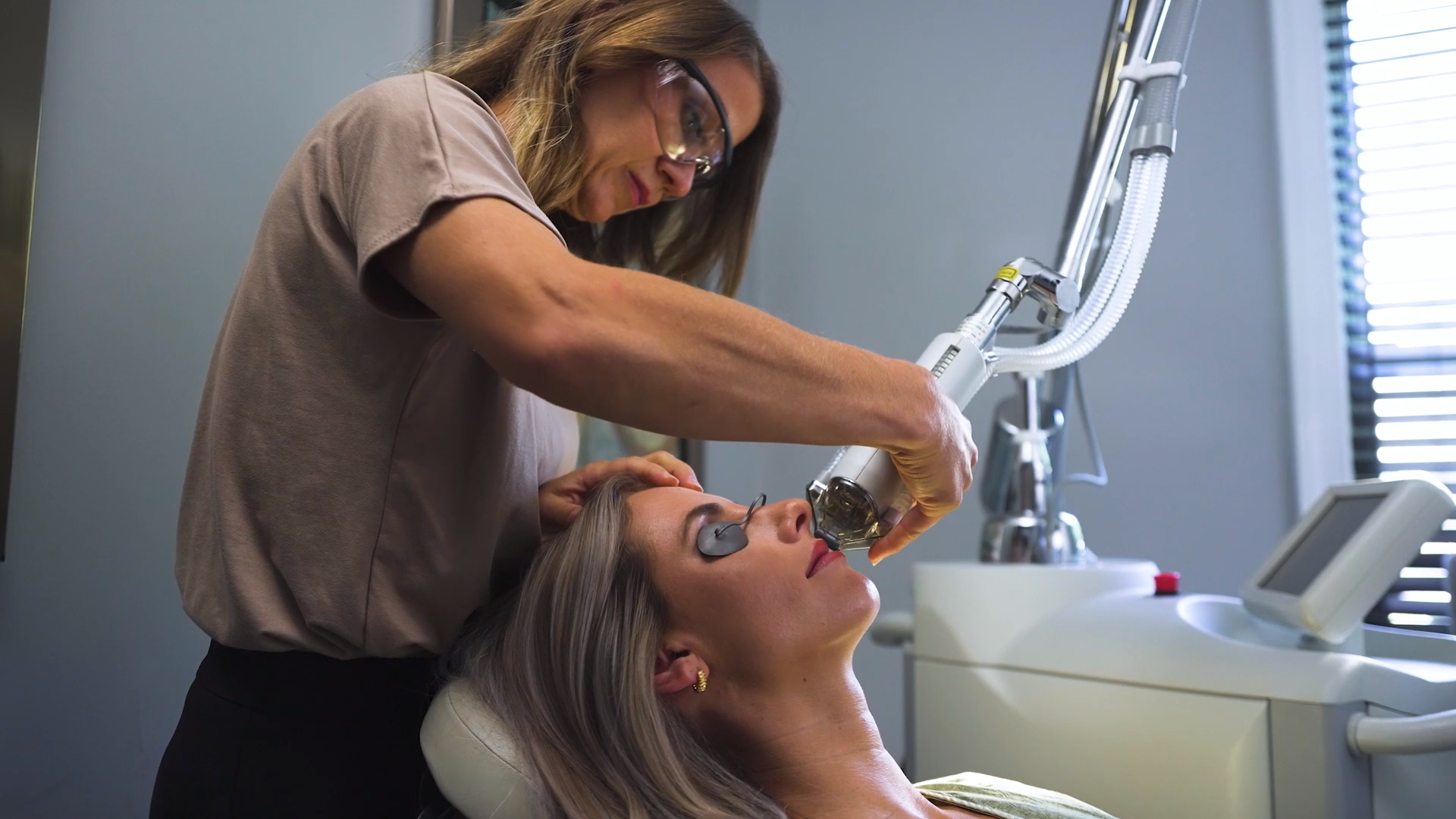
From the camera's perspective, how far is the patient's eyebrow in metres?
1.10

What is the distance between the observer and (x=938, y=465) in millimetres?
854

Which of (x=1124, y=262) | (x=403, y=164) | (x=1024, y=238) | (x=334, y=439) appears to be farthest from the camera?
(x=1024, y=238)

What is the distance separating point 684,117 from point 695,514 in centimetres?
40

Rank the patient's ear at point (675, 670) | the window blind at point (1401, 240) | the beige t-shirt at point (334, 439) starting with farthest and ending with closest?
the window blind at point (1401, 240) < the patient's ear at point (675, 670) < the beige t-shirt at point (334, 439)

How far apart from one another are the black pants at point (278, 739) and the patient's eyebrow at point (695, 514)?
1.01ft

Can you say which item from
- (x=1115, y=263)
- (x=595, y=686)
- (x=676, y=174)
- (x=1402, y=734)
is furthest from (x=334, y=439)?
(x=1402, y=734)

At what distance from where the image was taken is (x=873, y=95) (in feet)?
7.97

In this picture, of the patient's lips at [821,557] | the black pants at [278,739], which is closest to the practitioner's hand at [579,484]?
the patient's lips at [821,557]

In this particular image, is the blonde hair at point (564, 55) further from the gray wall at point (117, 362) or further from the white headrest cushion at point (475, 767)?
the white headrest cushion at point (475, 767)

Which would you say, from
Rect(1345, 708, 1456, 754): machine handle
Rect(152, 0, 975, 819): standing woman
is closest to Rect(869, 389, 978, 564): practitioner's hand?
Rect(152, 0, 975, 819): standing woman

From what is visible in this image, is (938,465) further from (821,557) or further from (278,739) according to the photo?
(278,739)

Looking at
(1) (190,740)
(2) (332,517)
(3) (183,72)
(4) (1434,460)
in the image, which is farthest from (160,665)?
(4) (1434,460)

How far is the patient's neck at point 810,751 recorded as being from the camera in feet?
3.48

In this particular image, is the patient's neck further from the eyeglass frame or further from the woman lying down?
the eyeglass frame
